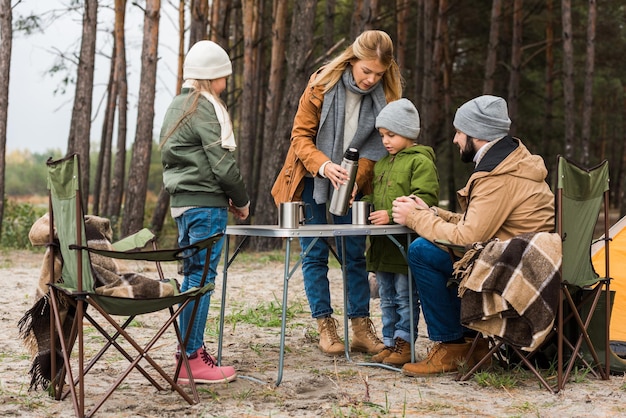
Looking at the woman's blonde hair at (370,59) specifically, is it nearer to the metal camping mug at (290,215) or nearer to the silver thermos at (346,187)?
the silver thermos at (346,187)

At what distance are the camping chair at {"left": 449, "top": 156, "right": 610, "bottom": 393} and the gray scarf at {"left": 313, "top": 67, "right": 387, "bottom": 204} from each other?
4.07ft

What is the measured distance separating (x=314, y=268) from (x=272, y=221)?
27.8 feet

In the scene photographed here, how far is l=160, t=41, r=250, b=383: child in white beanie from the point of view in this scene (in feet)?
13.8

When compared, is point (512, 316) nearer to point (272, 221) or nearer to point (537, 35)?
point (272, 221)

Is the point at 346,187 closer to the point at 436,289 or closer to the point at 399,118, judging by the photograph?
the point at 399,118

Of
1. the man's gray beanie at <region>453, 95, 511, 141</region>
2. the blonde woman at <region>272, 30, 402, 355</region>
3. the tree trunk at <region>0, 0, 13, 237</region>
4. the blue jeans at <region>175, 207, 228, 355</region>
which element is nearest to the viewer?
the blue jeans at <region>175, 207, 228, 355</region>

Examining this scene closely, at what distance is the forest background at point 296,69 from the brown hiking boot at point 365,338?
6493mm

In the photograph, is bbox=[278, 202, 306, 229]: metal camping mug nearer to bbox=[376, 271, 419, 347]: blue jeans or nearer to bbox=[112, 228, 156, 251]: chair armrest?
bbox=[112, 228, 156, 251]: chair armrest

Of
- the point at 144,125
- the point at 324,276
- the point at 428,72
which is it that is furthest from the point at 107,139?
the point at 324,276

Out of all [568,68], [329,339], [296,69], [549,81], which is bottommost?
[329,339]

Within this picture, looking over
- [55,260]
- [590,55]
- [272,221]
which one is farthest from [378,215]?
[590,55]

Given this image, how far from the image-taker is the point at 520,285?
13.3 ft

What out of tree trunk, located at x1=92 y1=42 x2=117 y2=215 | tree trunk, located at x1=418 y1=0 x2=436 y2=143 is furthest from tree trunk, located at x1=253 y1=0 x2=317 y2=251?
tree trunk, located at x1=92 y1=42 x2=117 y2=215

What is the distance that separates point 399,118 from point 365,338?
1368 millimetres
